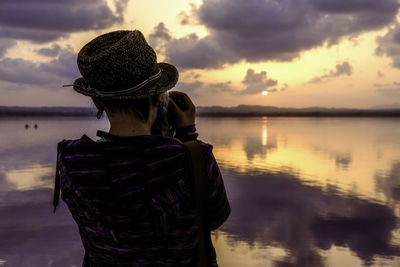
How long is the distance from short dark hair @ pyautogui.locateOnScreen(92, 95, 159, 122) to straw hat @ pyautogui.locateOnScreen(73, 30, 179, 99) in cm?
4

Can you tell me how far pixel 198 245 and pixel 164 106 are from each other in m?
0.64

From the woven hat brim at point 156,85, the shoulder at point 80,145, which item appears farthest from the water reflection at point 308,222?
the shoulder at point 80,145

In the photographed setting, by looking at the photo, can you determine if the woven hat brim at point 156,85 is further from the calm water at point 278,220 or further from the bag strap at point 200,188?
the calm water at point 278,220

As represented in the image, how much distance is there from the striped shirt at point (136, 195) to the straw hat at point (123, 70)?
0.20 m

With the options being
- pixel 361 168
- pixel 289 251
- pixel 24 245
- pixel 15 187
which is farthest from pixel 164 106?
pixel 361 168

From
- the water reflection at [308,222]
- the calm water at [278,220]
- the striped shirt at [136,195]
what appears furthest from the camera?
the water reflection at [308,222]

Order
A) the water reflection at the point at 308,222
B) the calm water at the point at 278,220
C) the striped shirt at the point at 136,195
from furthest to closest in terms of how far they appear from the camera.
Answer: the water reflection at the point at 308,222
the calm water at the point at 278,220
the striped shirt at the point at 136,195

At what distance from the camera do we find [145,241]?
1546mm

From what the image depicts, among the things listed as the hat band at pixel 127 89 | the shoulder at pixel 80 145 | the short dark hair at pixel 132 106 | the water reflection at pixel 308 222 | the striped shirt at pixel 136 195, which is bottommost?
the water reflection at pixel 308 222

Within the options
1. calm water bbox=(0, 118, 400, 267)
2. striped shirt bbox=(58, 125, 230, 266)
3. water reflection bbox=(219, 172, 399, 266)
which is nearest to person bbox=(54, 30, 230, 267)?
striped shirt bbox=(58, 125, 230, 266)

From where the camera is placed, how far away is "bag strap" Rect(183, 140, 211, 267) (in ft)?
4.96

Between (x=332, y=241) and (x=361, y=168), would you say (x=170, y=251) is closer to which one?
(x=332, y=241)

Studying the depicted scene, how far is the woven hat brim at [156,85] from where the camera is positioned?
5.09 ft

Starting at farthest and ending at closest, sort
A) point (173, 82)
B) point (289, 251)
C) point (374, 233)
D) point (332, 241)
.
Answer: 1. point (374, 233)
2. point (332, 241)
3. point (289, 251)
4. point (173, 82)
